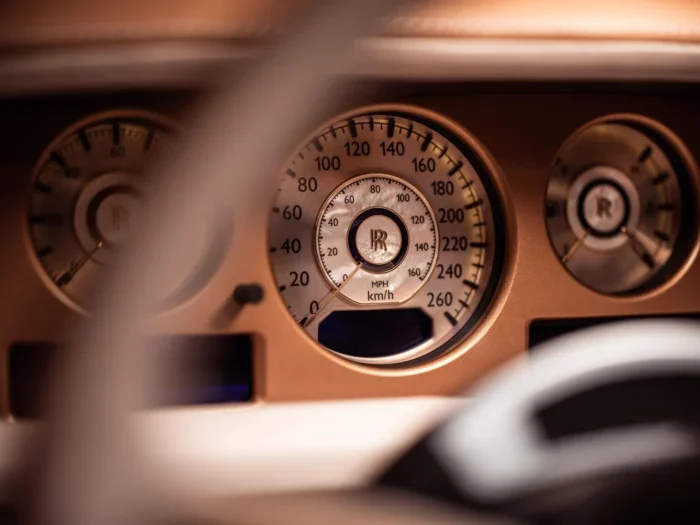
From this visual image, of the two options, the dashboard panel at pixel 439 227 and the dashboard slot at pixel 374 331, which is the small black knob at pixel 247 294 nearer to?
the dashboard panel at pixel 439 227

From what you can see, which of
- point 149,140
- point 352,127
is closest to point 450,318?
point 352,127

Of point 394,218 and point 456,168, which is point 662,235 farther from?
point 394,218

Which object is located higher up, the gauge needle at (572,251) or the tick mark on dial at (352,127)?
the tick mark on dial at (352,127)

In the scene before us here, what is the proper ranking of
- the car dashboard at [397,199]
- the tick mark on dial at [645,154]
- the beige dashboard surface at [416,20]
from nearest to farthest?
the beige dashboard surface at [416,20] < the car dashboard at [397,199] < the tick mark on dial at [645,154]

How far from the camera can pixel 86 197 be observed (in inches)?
58.1

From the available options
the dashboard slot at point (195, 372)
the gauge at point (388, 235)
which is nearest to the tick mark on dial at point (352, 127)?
the gauge at point (388, 235)

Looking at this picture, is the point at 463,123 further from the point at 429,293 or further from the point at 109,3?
the point at 109,3

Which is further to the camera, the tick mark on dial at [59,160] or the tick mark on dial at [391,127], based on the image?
the tick mark on dial at [391,127]

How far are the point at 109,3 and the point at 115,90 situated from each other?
0.12 m

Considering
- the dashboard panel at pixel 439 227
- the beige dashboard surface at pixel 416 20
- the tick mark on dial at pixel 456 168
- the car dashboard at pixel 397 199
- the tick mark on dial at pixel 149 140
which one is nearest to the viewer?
the beige dashboard surface at pixel 416 20

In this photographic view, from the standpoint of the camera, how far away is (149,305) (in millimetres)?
486

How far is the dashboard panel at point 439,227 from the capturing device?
1.39 m

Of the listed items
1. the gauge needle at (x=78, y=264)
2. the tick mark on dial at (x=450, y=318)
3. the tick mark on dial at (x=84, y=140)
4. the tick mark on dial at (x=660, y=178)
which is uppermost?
the tick mark on dial at (x=660, y=178)

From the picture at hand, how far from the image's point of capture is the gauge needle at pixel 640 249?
179 cm
